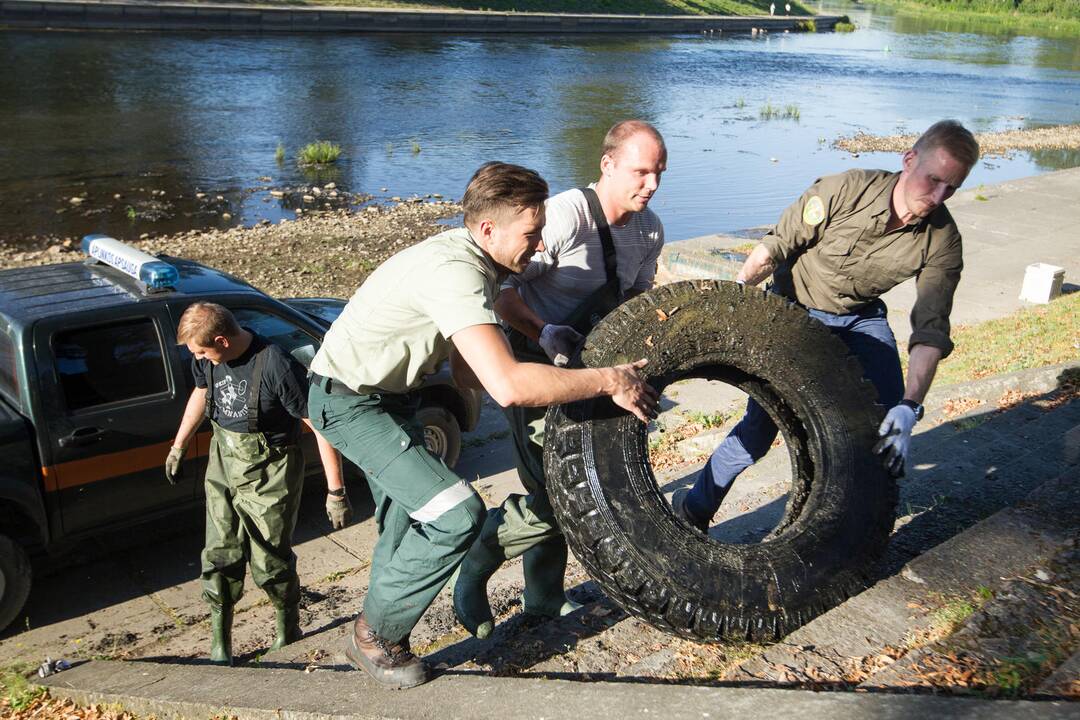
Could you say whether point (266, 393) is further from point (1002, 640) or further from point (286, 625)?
point (1002, 640)

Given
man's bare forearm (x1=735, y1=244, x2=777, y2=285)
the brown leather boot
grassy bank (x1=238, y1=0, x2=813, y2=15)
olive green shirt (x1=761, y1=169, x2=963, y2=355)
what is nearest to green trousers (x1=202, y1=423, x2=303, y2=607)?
the brown leather boot

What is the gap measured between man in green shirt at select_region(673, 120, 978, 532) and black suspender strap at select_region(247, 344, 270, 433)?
200 cm

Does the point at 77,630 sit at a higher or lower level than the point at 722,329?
lower

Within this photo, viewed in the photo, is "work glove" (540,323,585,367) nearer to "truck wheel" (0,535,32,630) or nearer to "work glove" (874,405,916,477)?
"work glove" (874,405,916,477)

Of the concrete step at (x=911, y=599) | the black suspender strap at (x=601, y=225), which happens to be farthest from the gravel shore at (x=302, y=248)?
the concrete step at (x=911, y=599)

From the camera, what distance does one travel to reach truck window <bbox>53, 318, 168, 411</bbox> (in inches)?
200

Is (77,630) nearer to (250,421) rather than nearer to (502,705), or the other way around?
(250,421)

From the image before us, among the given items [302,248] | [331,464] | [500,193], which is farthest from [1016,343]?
[302,248]

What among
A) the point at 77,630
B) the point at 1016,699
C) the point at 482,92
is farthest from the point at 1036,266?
the point at 482,92

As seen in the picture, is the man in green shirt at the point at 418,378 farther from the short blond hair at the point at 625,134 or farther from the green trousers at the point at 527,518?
the short blond hair at the point at 625,134

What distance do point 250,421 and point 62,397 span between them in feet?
4.82

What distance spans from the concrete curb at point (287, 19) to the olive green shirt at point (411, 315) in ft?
121

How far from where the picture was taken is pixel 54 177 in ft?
59.6

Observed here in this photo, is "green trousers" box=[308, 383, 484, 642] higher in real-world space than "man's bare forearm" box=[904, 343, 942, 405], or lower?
lower
